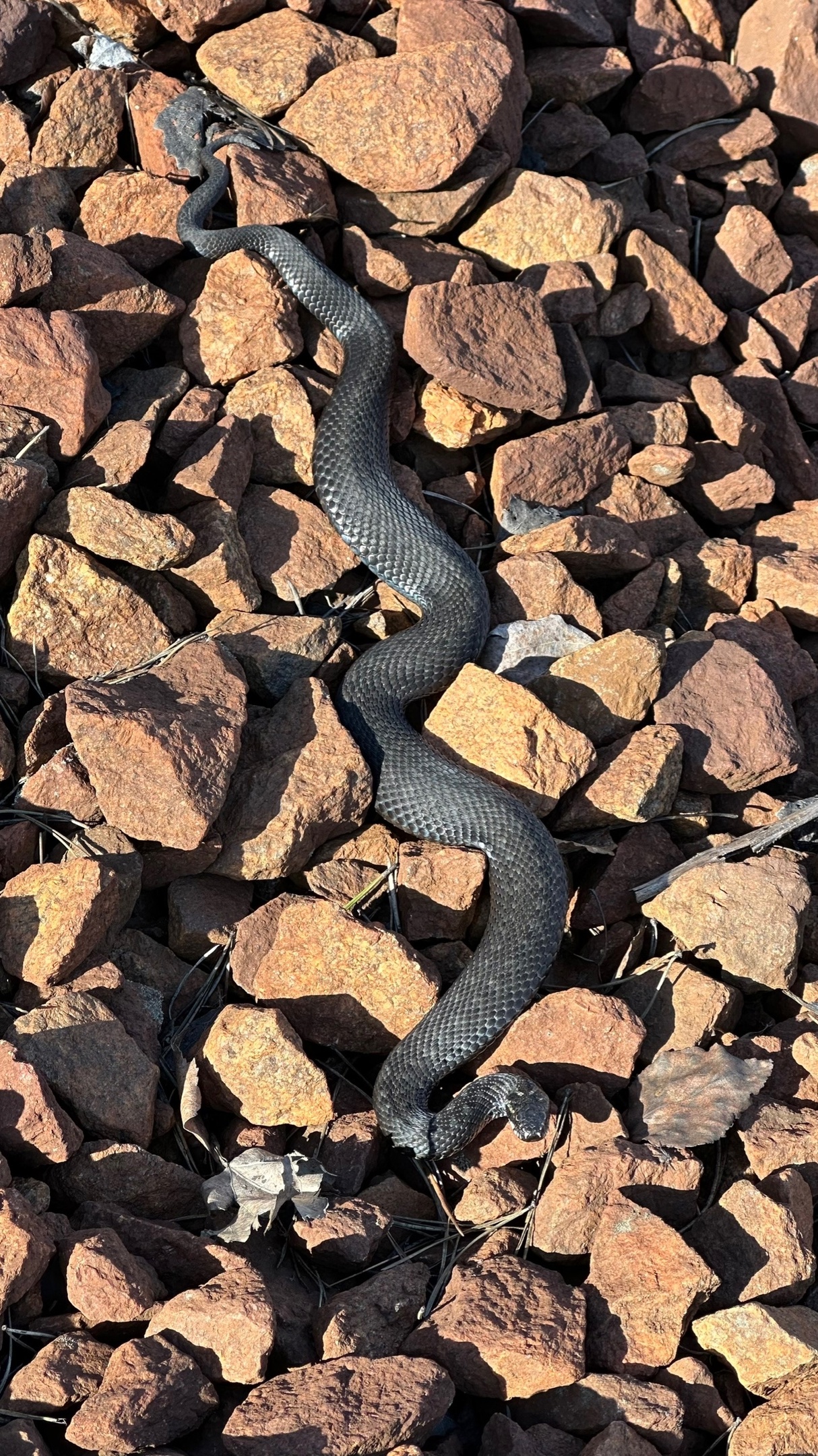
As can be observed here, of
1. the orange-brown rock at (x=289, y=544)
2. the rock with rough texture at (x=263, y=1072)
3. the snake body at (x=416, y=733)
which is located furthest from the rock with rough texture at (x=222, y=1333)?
the orange-brown rock at (x=289, y=544)

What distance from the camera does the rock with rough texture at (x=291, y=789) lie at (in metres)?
4.17

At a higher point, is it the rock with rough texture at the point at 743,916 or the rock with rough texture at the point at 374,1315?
the rock with rough texture at the point at 743,916

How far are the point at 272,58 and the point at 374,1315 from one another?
5132 mm

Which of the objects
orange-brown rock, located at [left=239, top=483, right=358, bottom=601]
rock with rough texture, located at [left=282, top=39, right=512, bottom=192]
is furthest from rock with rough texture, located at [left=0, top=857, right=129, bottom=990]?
rock with rough texture, located at [left=282, top=39, right=512, bottom=192]

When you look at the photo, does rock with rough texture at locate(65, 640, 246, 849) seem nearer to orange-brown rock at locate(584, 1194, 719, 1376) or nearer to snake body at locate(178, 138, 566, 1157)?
snake body at locate(178, 138, 566, 1157)

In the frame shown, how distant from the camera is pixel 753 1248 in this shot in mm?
3559

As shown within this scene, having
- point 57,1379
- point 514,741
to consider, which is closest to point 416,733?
point 514,741

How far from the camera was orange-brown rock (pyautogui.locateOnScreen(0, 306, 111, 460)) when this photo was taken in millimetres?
4613

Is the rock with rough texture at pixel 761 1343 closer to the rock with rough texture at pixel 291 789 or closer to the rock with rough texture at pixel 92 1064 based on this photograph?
the rock with rough texture at pixel 92 1064

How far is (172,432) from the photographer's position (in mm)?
4941

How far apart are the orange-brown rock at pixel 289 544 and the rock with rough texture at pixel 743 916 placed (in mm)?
1828

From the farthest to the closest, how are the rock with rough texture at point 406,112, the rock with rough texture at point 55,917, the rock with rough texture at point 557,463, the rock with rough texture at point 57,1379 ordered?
the rock with rough texture at point 406,112, the rock with rough texture at point 557,463, the rock with rough texture at point 55,917, the rock with rough texture at point 57,1379

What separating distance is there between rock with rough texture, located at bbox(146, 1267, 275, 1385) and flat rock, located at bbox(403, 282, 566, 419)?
3.64 meters

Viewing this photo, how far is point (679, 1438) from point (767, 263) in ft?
17.9
